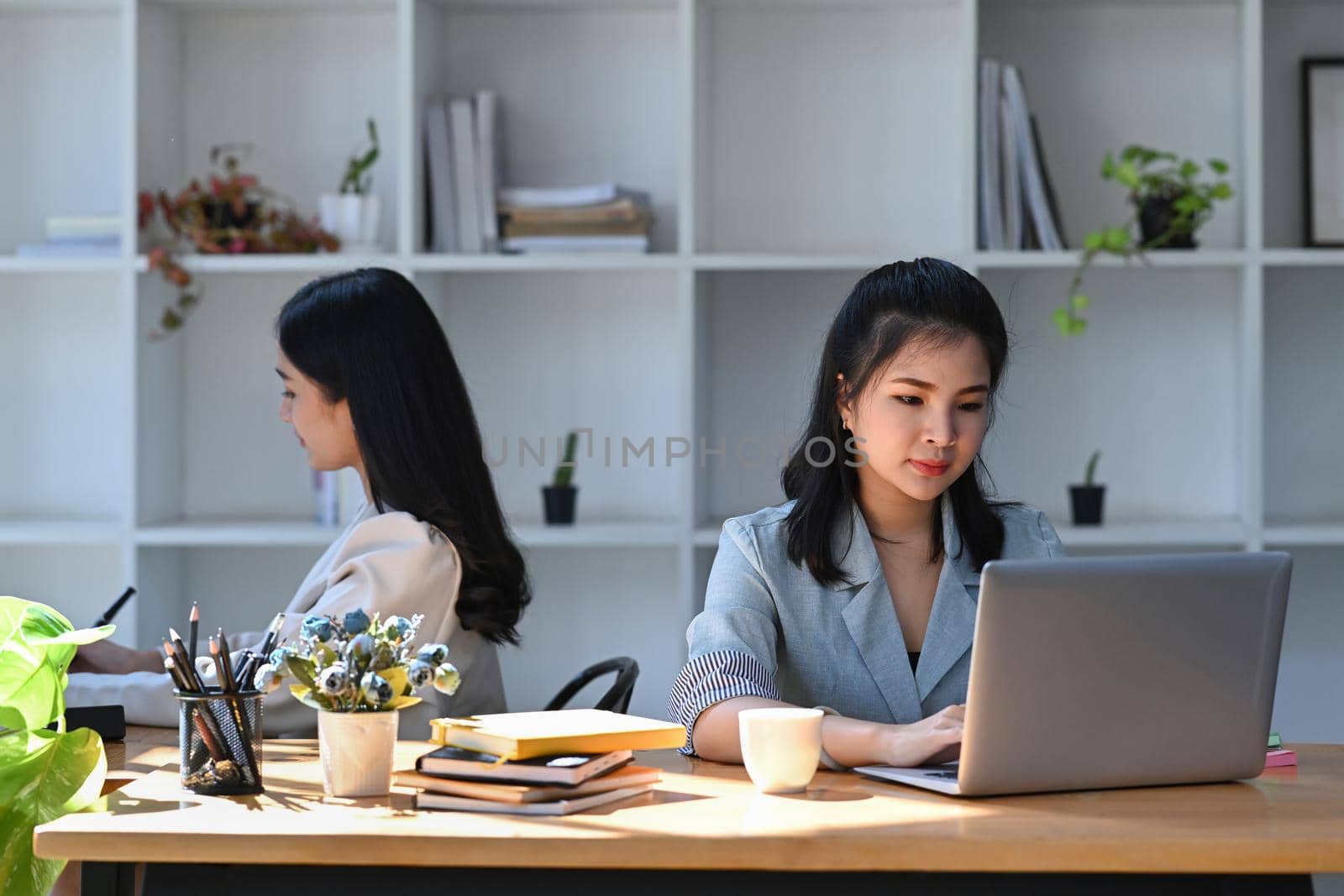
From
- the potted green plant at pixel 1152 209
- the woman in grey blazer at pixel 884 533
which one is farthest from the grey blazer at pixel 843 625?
the potted green plant at pixel 1152 209

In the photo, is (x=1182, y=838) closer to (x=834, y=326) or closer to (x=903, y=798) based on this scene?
(x=903, y=798)

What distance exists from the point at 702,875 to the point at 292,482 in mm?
2447

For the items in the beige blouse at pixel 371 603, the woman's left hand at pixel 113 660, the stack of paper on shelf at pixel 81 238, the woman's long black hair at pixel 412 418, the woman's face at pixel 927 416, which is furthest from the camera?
the stack of paper on shelf at pixel 81 238

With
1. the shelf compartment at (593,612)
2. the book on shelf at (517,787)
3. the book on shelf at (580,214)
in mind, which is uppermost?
the book on shelf at (580,214)

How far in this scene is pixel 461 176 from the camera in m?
3.30

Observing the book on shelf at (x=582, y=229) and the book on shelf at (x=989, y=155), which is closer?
the book on shelf at (x=989, y=155)

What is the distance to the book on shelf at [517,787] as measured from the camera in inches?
55.8

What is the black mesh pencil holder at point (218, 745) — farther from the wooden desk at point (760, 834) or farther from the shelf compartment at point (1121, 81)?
the shelf compartment at point (1121, 81)

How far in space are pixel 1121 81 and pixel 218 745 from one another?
269 centimetres

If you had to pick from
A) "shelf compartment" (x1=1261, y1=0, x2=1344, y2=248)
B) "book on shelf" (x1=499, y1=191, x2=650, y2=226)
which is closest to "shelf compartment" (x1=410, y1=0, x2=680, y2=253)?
"book on shelf" (x1=499, y1=191, x2=650, y2=226)

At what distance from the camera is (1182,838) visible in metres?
1.30

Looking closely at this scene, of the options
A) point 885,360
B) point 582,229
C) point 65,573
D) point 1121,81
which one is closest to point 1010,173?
point 1121,81

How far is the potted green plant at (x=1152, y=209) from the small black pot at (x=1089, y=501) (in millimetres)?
360

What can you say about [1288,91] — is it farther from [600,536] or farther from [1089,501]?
[600,536]
